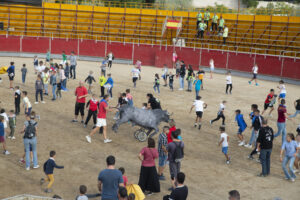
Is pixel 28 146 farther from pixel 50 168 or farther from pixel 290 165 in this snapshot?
pixel 290 165

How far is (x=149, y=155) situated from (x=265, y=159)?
170 inches

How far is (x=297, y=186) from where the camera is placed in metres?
12.3

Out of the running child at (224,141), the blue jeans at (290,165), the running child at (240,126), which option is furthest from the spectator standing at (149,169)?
the running child at (240,126)

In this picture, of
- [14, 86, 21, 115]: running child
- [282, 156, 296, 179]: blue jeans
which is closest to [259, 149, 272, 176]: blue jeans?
[282, 156, 296, 179]: blue jeans

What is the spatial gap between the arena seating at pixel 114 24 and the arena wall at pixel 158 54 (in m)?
1.68

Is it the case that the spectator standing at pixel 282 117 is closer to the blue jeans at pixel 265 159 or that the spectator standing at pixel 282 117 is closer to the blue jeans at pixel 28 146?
the blue jeans at pixel 265 159

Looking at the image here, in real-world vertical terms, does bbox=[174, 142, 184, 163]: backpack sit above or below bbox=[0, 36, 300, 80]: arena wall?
below

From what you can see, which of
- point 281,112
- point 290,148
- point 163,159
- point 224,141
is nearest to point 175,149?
point 163,159

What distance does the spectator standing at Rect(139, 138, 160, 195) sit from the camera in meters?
10.5

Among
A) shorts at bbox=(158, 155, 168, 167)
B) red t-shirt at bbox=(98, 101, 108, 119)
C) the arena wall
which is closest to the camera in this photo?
shorts at bbox=(158, 155, 168, 167)

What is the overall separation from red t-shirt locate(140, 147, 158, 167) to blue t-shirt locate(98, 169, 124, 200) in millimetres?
2144

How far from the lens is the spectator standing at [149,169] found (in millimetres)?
10539

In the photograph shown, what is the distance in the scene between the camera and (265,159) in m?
12.8

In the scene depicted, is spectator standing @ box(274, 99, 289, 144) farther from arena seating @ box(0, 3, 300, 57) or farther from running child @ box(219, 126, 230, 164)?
arena seating @ box(0, 3, 300, 57)
